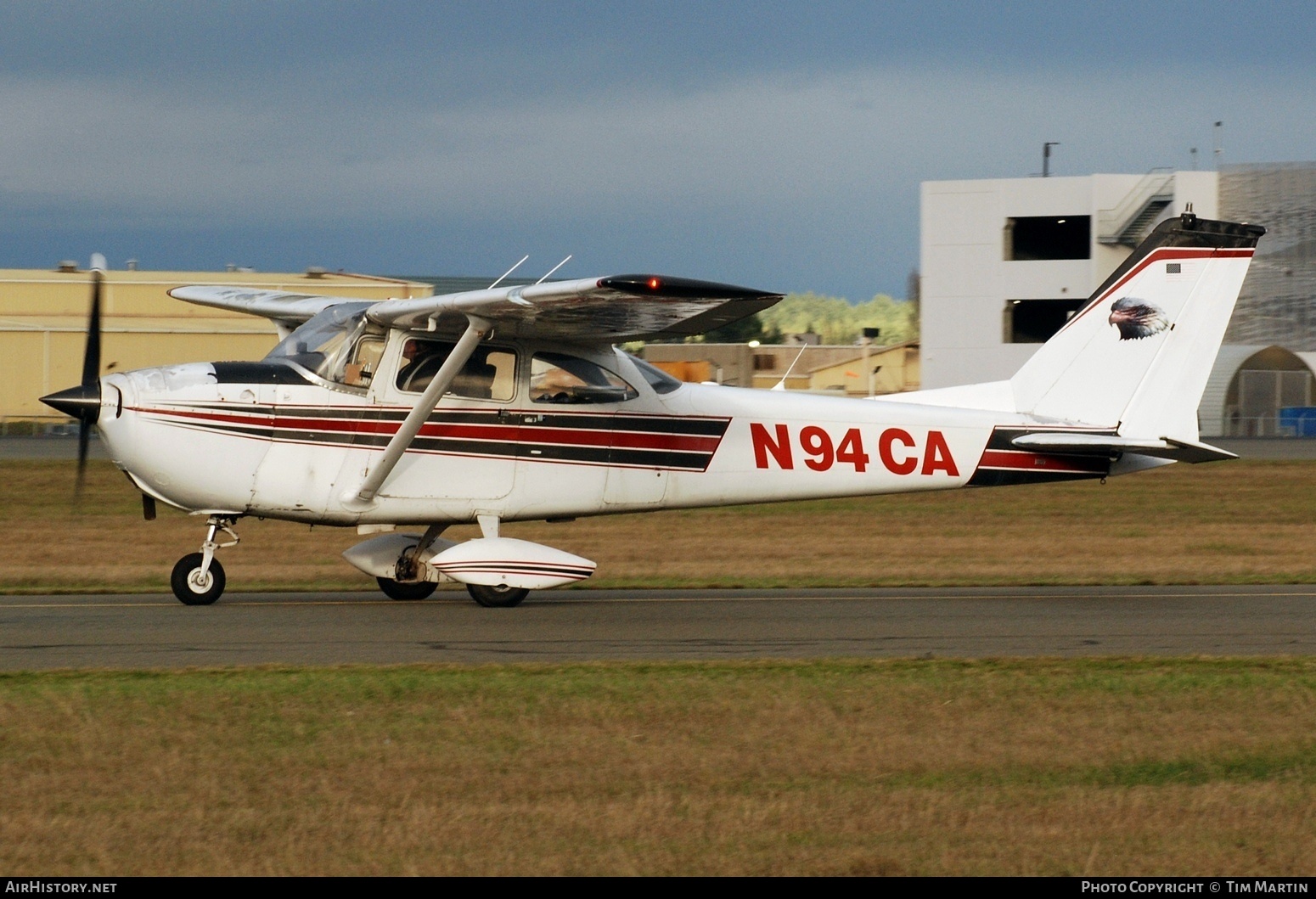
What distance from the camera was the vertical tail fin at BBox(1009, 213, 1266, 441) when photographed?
40.3 feet

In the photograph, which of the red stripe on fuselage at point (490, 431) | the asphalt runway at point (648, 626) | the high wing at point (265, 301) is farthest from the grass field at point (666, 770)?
the high wing at point (265, 301)

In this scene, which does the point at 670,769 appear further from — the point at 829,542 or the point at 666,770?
the point at 829,542

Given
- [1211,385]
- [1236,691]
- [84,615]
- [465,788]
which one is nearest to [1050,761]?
[1236,691]

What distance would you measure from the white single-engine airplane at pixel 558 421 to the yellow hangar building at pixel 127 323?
32.4 metres

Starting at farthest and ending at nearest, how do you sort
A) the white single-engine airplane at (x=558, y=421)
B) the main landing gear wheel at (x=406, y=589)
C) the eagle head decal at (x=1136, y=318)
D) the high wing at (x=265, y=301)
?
the high wing at (x=265, y=301), the eagle head decal at (x=1136, y=318), the main landing gear wheel at (x=406, y=589), the white single-engine airplane at (x=558, y=421)

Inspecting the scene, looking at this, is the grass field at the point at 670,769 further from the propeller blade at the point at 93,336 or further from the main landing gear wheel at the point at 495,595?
the propeller blade at the point at 93,336

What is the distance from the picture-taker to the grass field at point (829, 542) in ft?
46.4

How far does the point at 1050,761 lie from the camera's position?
20.3 feet

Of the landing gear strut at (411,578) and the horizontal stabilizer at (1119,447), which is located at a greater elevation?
the horizontal stabilizer at (1119,447)

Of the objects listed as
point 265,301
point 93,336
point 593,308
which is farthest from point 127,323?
point 593,308

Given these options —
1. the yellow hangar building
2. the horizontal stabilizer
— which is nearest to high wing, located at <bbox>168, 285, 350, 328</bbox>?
the horizontal stabilizer

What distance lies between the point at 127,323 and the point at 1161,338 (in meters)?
38.0

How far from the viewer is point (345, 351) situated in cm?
1105

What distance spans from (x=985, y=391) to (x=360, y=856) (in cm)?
894
